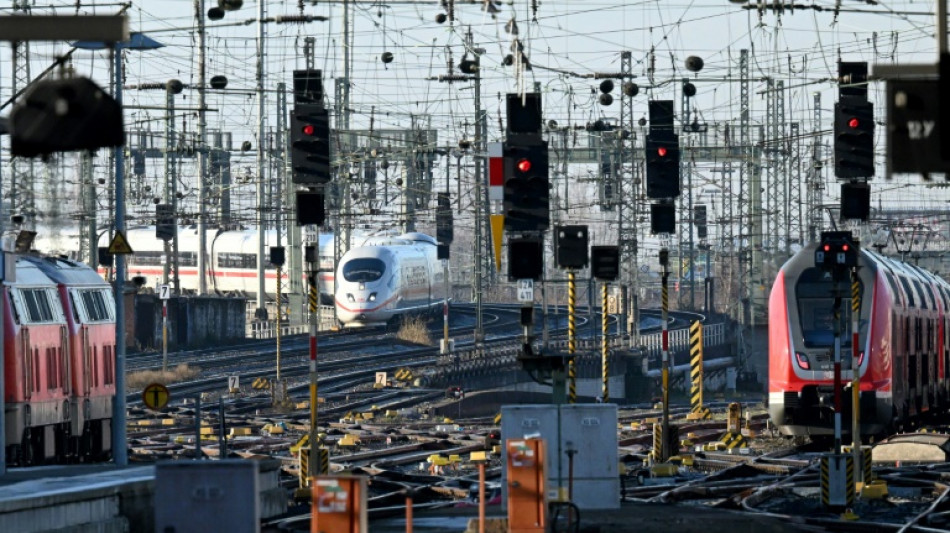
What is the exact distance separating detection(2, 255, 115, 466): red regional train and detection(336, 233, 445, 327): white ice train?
41.1m

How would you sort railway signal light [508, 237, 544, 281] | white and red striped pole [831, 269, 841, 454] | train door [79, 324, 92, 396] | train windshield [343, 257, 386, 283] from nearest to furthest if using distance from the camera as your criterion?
1. white and red striped pole [831, 269, 841, 454]
2. railway signal light [508, 237, 544, 281]
3. train door [79, 324, 92, 396]
4. train windshield [343, 257, 386, 283]

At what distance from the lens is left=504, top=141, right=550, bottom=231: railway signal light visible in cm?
2586

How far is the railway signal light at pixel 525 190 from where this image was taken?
2586 cm

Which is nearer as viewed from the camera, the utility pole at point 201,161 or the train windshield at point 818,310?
the train windshield at point 818,310

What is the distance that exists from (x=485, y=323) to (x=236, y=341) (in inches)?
673

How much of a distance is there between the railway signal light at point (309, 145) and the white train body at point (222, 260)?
2067 inches

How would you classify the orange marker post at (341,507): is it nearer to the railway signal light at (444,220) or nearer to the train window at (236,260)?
the railway signal light at (444,220)

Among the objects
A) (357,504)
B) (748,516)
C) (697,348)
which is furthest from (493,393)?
(357,504)

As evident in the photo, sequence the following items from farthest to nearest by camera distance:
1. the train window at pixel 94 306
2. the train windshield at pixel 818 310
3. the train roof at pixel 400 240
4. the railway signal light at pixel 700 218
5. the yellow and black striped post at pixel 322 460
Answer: the railway signal light at pixel 700 218
the train roof at pixel 400 240
the train window at pixel 94 306
the train windshield at pixel 818 310
the yellow and black striped post at pixel 322 460

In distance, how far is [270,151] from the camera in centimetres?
6906

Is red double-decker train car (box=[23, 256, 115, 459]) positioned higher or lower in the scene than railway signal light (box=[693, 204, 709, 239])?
lower

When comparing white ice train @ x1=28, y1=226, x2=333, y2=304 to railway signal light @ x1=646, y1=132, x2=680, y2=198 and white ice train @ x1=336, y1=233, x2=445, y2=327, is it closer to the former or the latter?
white ice train @ x1=336, y1=233, x2=445, y2=327

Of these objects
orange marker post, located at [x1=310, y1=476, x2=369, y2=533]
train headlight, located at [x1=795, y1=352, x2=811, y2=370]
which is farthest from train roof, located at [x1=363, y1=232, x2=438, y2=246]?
orange marker post, located at [x1=310, y1=476, x2=369, y2=533]

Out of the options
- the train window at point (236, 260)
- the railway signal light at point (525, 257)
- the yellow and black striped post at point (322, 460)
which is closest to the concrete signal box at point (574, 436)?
the yellow and black striped post at point (322, 460)
